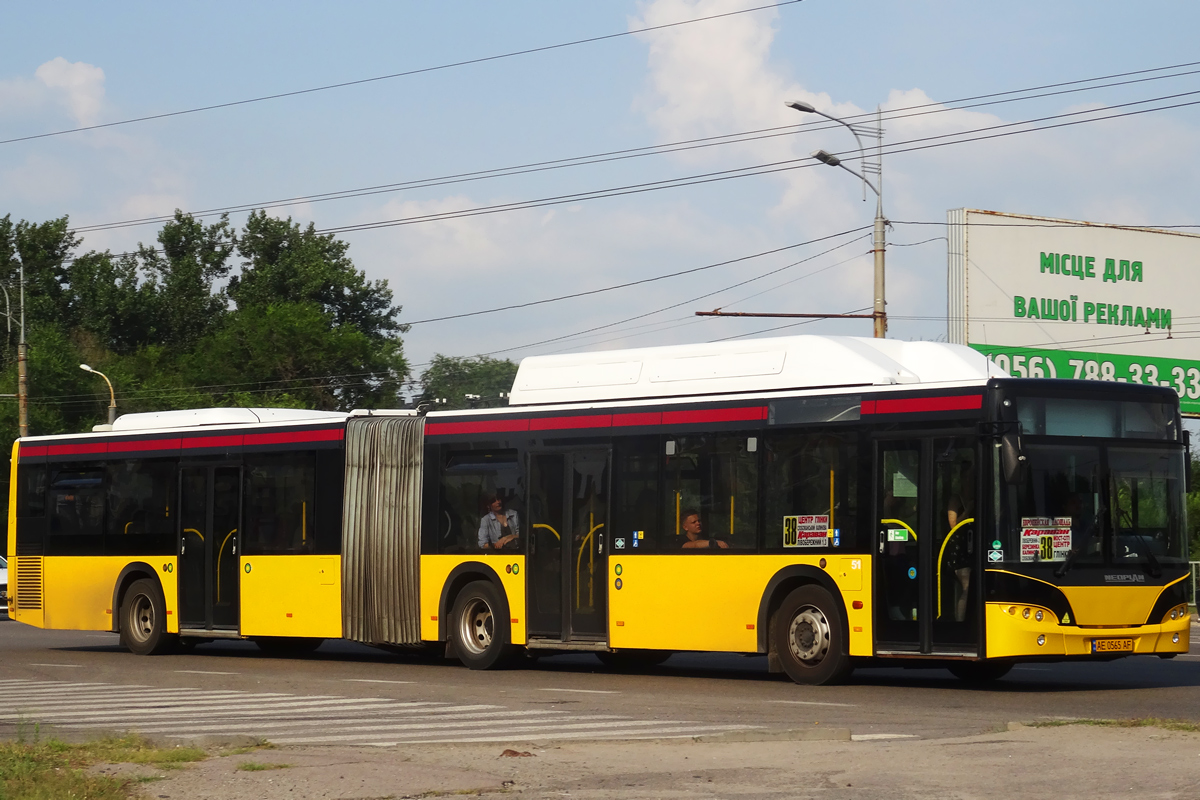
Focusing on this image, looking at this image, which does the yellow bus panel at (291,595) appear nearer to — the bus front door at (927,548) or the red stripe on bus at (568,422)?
the red stripe on bus at (568,422)

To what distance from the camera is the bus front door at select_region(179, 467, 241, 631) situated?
22.3m

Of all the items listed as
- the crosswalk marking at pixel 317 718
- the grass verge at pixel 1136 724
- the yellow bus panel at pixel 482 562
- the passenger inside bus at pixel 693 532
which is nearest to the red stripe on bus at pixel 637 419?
the passenger inside bus at pixel 693 532

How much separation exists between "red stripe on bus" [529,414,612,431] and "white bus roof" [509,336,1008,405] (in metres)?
0.34

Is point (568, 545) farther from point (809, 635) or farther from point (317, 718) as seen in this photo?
point (317, 718)

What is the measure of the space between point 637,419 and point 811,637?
320 centimetres

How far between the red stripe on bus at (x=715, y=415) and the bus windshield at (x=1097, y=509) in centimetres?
290

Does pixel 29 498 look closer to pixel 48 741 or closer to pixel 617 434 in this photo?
pixel 617 434

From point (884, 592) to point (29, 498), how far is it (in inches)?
551

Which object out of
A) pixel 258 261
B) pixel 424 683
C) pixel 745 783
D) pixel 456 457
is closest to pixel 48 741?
pixel 745 783

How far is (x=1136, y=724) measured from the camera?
11.7 meters

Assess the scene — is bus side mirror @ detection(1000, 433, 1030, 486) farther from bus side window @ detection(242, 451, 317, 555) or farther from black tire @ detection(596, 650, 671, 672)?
bus side window @ detection(242, 451, 317, 555)

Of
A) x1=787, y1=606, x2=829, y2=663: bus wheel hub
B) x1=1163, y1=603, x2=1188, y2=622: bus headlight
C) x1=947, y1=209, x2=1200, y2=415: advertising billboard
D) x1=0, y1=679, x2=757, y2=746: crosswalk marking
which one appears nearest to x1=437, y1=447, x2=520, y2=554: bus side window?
x1=0, y1=679, x2=757, y2=746: crosswalk marking

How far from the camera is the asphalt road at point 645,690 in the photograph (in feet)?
43.2

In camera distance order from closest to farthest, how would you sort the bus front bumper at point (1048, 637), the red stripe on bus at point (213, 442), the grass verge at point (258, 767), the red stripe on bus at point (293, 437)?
the grass verge at point (258, 767), the bus front bumper at point (1048, 637), the red stripe on bus at point (293, 437), the red stripe on bus at point (213, 442)
